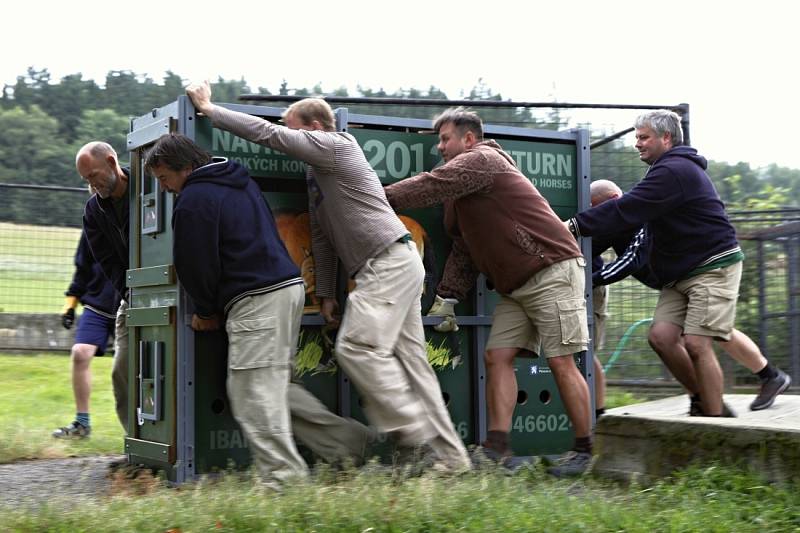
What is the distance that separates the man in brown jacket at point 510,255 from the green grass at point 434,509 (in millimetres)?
1210

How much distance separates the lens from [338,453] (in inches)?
240

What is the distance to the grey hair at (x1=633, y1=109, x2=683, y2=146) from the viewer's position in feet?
22.3

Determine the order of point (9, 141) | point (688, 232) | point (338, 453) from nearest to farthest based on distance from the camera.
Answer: point (338, 453) < point (688, 232) < point (9, 141)

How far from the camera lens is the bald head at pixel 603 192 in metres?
7.84

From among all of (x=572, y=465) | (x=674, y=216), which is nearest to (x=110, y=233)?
(x=572, y=465)

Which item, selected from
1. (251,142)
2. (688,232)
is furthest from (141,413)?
(688,232)

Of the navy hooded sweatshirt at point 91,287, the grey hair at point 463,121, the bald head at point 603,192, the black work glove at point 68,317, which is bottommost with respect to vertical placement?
the black work glove at point 68,317

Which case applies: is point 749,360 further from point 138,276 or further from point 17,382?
point 17,382

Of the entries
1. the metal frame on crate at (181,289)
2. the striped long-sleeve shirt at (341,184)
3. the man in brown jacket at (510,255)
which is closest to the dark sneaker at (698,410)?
the metal frame on crate at (181,289)

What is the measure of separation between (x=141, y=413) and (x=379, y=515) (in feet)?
7.93

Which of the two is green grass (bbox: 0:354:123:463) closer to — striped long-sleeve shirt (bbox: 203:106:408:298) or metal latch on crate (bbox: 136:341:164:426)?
metal latch on crate (bbox: 136:341:164:426)

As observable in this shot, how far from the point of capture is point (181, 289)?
234 inches

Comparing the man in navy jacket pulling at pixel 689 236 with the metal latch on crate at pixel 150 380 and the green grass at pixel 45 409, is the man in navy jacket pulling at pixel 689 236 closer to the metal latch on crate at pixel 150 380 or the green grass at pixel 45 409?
the metal latch on crate at pixel 150 380

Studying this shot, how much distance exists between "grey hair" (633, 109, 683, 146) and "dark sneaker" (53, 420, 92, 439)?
4.28m
